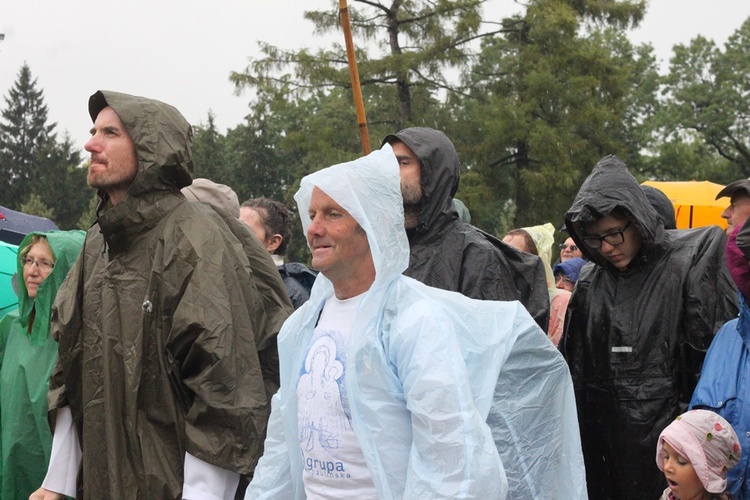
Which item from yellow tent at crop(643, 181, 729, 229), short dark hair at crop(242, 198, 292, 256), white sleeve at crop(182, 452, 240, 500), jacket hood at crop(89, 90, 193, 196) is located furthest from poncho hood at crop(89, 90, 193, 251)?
yellow tent at crop(643, 181, 729, 229)

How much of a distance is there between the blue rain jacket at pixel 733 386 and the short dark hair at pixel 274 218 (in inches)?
121

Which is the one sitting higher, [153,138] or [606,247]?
[153,138]

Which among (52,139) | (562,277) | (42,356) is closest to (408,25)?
(562,277)

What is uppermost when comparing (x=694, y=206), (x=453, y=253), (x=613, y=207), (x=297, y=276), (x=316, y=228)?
(x=316, y=228)

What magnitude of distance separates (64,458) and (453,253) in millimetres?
1851

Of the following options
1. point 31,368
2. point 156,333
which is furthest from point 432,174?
point 31,368

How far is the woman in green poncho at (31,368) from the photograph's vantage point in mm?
5852

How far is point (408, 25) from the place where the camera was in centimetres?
2664

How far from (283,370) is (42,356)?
2.89m

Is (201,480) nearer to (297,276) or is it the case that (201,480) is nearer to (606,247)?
(606,247)

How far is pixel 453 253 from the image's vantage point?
191 inches

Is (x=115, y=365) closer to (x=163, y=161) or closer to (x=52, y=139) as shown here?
(x=163, y=161)

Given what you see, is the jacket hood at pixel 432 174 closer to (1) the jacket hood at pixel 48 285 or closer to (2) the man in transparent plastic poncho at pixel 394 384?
(2) the man in transparent plastic poncho at pixel 394 384

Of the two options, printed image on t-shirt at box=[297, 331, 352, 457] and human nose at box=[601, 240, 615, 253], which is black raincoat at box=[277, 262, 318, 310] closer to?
human nose at box=[601, 240, 615, 253]
